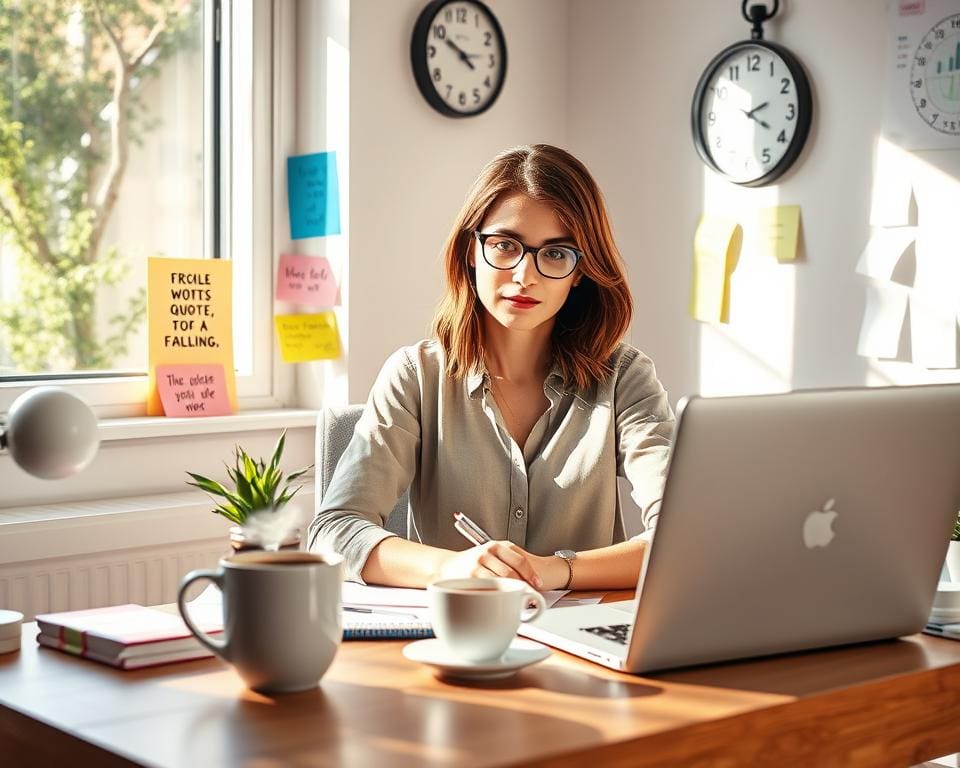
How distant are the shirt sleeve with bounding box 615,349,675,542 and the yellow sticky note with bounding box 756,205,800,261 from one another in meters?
0.82

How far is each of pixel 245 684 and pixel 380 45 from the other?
1.94 m

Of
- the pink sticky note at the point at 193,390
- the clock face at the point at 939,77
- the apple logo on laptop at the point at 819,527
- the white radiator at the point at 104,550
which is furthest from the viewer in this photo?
the pink sticky note at the point at 193,390

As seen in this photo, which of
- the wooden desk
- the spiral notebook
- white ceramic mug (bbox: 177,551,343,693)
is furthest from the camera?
the spiral notebook

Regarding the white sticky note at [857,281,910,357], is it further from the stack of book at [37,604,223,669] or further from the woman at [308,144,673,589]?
the stack of book at [37,604,223,669]

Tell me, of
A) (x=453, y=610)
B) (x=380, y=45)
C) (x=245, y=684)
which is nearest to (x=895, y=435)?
(x=453, y=610)

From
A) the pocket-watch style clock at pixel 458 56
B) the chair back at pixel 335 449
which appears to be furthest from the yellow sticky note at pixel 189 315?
the chair back at pixel 335 449

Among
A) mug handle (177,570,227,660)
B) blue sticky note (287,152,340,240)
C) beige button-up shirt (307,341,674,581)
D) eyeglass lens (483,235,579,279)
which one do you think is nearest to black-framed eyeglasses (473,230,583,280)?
eyeglass lens (483,235,579,279)

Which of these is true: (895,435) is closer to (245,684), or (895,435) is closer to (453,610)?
(453,610)

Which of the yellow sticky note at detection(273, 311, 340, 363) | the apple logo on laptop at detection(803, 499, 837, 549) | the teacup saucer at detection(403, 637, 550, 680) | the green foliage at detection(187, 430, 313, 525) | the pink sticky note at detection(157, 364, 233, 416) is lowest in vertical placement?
the teacup saucer at detection(403, 637, 550, 680)

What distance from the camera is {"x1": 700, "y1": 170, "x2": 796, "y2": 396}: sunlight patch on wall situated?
104 inches

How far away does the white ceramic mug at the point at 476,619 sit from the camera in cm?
107

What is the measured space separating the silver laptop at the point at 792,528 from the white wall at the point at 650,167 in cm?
130

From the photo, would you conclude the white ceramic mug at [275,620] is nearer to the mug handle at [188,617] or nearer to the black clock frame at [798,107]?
the mug handle at [188,617]

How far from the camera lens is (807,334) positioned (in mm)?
2611
